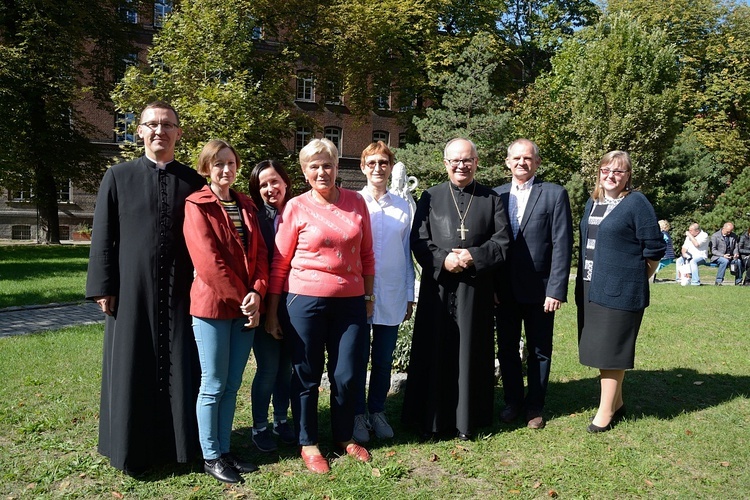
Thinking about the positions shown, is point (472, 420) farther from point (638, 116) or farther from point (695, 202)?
point (695, 202)

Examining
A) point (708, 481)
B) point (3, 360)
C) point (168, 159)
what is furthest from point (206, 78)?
point (708, 481)

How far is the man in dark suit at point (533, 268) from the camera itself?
16.4ft

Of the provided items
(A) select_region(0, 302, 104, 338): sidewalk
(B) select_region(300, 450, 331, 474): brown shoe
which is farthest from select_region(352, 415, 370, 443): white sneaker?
(A) select_region(0, 302, 104, 338): sidewalk

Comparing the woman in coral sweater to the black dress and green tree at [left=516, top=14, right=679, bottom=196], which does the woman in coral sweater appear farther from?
green tree at [left=516, top=14, right=679, bottom=196]

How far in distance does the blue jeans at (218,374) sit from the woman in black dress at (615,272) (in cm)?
274

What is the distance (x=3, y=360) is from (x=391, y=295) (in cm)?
496

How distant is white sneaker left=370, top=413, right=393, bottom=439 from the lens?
4.88 m

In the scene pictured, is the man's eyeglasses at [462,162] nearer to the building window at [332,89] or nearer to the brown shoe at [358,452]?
the brown shoe at [358,452]

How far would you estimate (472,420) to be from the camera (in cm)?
482

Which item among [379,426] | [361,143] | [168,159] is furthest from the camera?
[361,143]

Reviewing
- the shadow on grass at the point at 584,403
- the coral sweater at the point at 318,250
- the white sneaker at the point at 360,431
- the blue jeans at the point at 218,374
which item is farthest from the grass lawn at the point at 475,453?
the coral sweater at the point at 318,250

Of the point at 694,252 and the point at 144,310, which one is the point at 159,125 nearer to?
the point at 144,310

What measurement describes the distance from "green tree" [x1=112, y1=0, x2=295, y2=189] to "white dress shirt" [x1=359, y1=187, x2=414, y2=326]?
Result: 509 inches

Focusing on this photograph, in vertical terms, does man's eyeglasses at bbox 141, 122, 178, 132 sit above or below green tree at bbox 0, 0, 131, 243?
below
